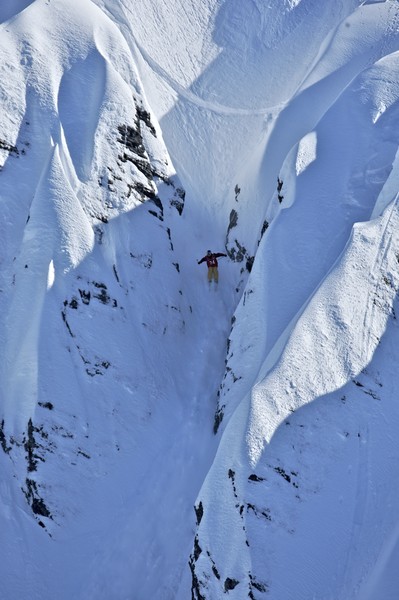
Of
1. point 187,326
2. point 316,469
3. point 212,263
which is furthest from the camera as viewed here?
point 212,263

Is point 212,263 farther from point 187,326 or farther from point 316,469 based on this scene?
point 316,469

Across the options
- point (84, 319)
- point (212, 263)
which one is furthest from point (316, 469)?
point (212, 263)

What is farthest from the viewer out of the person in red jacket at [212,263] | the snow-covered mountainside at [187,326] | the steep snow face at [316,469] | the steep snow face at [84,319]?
the person in red jacket at [212,263]

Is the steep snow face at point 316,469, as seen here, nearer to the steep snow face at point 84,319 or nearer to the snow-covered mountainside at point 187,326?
the snow-covered mountainside at point 187,326

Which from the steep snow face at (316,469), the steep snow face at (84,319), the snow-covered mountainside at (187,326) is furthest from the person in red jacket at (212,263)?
the steep snow face at (316,469)

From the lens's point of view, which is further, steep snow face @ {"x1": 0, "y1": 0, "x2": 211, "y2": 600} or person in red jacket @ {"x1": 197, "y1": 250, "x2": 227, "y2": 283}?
person in red jacket @ {"x1": 197, "y1": 250, "x2": 227, "y2": 283}

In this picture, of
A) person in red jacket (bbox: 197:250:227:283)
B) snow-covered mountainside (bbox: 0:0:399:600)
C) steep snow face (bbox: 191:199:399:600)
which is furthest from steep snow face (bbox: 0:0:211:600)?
steep snow face (bbox: 191:199:399:600)

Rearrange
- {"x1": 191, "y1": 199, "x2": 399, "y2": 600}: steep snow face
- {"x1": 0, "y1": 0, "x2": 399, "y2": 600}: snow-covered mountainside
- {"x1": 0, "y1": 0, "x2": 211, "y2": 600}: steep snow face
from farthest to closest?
{"x1": 0, "y1": 0, "x2": 211, "y2": 600}: steep snow face < {"x1": 0, "y1": 0, "x2": 399, "y2": 600}: snow-covered mountainside < {"x1": 191, "y1": 199, "x2": 399, "y2": 600}: steep snow face

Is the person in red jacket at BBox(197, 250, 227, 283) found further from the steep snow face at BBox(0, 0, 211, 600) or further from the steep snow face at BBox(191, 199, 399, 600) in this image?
the steep snow face at BBox(191, 199, 399, 600)
